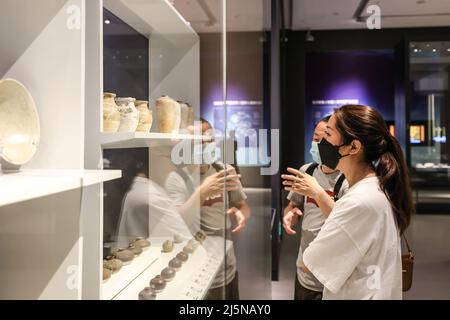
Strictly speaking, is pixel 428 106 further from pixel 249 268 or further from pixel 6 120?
pixel 6 120

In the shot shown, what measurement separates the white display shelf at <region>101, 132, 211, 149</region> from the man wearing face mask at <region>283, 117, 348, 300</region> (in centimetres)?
33

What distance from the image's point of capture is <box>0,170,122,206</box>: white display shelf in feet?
1.97

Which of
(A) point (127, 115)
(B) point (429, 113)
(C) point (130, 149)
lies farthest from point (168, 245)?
(B) point (429, 113)

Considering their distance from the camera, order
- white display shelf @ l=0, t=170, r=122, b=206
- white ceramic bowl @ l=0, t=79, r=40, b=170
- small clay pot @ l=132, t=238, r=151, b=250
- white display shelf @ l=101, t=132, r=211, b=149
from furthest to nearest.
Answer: small clay pot @ l=132, t=238, r=151, b=250
white display shelf @ l=101, t=132, r=211, b=149
white ceramic bowl @ l=0, t=79, r=40, b=170
white display shelf @ l=0, t=170, r=122, b=206

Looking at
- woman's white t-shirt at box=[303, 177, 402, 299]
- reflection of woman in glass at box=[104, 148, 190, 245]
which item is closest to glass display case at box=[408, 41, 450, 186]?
woman's white t-shirt at box=[303, 177, 402, 299]

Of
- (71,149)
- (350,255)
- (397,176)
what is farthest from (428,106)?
(71,149)

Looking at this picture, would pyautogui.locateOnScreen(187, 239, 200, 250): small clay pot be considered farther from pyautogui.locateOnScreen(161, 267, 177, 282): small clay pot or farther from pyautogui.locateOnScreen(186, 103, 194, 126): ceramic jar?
pyautogui.locateOnScreen(186, 103, 194, 126): ceramic jar

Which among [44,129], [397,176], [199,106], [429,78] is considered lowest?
[397,176]

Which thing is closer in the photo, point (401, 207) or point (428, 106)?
point (401, 207)

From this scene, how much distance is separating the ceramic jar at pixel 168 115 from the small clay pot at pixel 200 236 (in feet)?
1.11

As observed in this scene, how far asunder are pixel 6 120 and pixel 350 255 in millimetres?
912

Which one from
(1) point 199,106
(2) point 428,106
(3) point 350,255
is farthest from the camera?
(2) point 428,106

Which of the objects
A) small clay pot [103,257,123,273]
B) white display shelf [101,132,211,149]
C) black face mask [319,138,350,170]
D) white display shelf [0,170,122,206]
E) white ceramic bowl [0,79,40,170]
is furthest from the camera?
small clay pot [103,257,123,273]

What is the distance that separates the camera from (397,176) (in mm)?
1108
